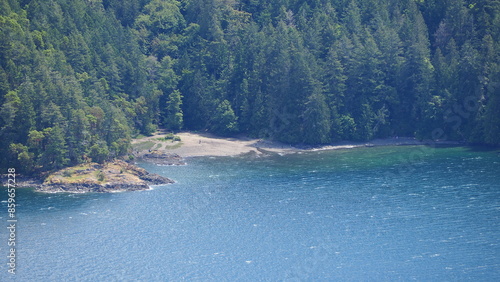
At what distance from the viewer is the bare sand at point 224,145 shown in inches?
5167

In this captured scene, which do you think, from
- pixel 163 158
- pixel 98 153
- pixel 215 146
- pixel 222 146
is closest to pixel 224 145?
pixel 222 146

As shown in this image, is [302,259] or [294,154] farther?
[294,154]

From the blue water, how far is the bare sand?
14601 millimetres

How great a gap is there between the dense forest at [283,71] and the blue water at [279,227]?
19.2 meters

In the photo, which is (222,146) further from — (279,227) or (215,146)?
(279,227)

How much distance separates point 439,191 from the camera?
322 ft

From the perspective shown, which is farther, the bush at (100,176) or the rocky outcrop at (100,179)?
the bush at (100,176)

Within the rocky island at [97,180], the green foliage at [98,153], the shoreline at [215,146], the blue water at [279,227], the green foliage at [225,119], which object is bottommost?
the blue water at [279,227]

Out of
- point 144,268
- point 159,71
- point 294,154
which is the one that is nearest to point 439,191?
point 294,154

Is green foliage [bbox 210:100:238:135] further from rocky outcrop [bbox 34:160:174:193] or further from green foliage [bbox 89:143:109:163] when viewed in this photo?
green foliage [bbox 89:143:109:163]

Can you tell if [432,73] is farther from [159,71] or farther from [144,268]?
[144,268]

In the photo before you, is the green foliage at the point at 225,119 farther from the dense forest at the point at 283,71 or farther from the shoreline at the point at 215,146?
the shoreline at the point at 215,146

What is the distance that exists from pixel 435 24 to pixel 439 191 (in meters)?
62.0

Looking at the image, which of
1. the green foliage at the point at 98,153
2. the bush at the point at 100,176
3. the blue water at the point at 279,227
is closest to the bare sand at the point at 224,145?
the blue water at the point at 279,227
